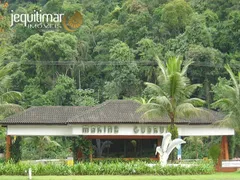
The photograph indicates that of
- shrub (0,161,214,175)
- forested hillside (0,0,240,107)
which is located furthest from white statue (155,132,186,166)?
forested hillside (0,0,240,107)

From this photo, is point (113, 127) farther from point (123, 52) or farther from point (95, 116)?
point (123, 52)

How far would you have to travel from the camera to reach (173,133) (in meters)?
33.8

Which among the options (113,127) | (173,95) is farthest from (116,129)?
(173,95)

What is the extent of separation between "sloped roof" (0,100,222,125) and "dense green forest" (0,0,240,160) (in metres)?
17.1

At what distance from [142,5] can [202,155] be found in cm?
3202

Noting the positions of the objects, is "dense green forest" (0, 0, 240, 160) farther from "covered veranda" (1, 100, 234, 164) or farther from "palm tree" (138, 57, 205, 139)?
"palm tree" (138, 57, 205, 139)

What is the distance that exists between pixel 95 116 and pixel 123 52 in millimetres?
29386

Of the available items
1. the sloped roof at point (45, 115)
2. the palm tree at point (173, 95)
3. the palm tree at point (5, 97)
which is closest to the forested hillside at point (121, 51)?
the sloped roof at point (45, 115)

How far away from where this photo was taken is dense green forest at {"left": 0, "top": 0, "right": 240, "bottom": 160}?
2569 inches

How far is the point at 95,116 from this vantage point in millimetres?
40312

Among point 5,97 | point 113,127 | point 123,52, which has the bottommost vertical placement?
point 113,127

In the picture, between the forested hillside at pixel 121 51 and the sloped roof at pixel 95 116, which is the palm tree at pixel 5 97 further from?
the forested hillside at pixel 121 51

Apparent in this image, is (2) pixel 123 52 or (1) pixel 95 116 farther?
(2) pixel 123 52

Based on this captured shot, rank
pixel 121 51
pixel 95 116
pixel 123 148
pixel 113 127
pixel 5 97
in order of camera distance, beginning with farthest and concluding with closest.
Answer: pixel 121 51 < pixel 123 148 < pixel 95 116 < pixel 5 97 < pixel 113 127
